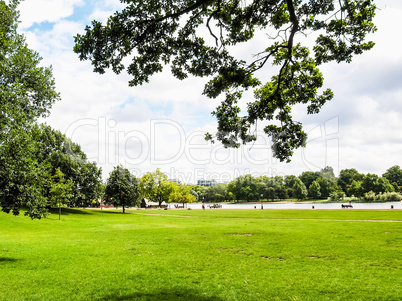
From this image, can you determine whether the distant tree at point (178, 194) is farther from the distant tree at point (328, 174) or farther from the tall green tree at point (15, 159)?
the distant tree at point (328, 174)

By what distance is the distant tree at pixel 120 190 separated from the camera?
208 ft

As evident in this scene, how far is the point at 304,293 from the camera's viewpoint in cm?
870

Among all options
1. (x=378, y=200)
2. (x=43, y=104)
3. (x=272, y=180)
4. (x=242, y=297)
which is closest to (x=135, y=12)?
(x=242, y=297)

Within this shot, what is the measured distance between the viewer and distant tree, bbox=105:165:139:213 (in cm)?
6353

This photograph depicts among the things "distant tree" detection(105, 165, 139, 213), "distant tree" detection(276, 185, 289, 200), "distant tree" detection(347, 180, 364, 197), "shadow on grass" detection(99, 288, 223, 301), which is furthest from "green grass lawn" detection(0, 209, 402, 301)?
"distant tree" detection(276, 185, 289, 200)

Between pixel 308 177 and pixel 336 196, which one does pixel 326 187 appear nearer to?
pixel 336 196

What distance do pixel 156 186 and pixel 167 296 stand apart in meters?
78.3

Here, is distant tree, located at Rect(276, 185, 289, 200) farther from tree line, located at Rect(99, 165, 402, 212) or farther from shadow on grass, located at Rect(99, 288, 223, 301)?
shadow on grass, located at Rect(99, 288, 223, 301)

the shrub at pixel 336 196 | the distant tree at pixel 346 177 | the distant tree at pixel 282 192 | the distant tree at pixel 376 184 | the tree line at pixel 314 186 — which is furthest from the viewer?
the distant tree at pixel 346 177

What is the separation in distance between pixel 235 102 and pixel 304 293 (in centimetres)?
709

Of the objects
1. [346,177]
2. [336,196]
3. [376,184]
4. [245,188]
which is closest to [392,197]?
[376,184]

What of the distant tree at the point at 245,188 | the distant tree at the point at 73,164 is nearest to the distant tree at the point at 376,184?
the distant tree at the point at 245,188

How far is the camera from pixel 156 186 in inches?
3366

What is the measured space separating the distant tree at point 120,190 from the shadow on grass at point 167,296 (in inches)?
2242
